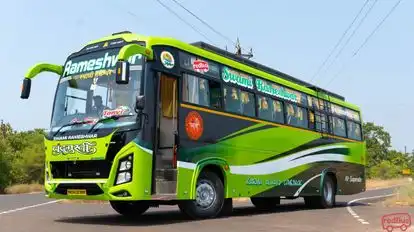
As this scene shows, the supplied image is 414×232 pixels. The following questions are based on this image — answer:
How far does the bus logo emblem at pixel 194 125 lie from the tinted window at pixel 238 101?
4.25 feet

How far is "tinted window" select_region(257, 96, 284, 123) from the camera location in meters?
15.4

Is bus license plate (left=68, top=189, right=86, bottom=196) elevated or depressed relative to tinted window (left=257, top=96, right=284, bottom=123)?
depressed

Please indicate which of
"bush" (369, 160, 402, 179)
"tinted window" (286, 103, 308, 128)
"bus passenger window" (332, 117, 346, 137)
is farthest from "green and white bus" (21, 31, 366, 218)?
"bush" (369, 160, 402, 179)

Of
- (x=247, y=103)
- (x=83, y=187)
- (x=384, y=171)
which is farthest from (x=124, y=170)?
(x=384, y=171)

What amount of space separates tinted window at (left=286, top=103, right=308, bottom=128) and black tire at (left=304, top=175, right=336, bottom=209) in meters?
2.58

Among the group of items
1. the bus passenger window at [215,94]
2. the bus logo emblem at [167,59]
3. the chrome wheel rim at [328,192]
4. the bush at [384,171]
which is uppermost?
the bush at [384,171]

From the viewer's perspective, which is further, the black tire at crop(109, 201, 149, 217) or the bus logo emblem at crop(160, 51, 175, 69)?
the black tire at crop(109, 201, 149, 217)

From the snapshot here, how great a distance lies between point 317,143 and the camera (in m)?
19.1

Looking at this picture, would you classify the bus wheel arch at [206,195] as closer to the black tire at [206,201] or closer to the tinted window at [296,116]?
the black tire at [206,201]

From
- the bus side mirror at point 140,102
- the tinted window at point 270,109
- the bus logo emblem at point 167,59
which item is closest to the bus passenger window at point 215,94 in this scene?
the bus logo emblem at point 167,59

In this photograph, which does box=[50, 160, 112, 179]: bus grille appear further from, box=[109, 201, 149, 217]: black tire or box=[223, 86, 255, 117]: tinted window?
box=[223, 86, 255, 117]: tinted window

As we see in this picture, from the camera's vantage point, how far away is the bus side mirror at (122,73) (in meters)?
10.4

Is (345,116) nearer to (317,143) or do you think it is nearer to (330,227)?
(317,143)

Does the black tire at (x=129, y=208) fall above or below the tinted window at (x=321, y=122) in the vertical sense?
below
